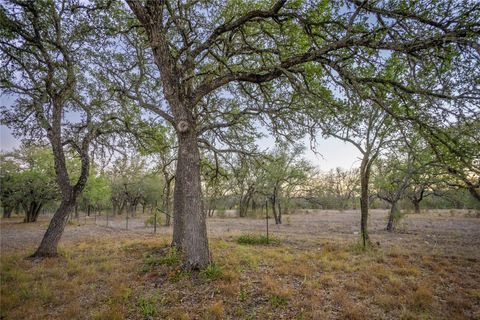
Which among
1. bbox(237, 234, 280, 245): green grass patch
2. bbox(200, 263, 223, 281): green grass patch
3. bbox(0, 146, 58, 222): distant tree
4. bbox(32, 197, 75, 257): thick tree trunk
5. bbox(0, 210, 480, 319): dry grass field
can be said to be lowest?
bbox(237, 234, 280, 245): green grass patch

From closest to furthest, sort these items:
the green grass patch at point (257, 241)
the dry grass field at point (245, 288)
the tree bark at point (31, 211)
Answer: the dry grass field at point (245, 288) → the green grass patch at point (257, 241) → the tree bark at point (31, 211)

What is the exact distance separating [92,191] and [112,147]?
850 inches

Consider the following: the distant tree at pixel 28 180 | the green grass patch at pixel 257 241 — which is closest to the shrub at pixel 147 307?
the green grass patch at pixel 257 241

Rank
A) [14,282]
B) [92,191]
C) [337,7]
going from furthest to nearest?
[92,191]
[14,282]
[337,7]

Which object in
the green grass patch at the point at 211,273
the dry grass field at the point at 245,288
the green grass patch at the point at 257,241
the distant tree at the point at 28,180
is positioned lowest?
the green grass patch at the point at 257,241

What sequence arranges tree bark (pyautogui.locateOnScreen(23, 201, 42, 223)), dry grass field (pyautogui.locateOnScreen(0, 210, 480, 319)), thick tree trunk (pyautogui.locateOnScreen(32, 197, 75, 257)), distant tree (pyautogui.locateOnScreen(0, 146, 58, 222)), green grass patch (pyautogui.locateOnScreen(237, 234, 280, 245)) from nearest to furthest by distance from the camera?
dry grass field (pyautogui.locateOnScreen(0, 210, 480, 319)), thick tree trunk (pyautogui.locateOnScreen(32, 197, 75, 257)), green grass patch (pyautogui.locateOnScreen(237, 234, 280, 245)), distant tree (pyautogui.locateOnScreen(0, 146, 58, 222)), tree bark (pyautogui.locateOnScreen(23, 201, 42, 223))

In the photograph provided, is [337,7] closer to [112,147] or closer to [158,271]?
[158,271]

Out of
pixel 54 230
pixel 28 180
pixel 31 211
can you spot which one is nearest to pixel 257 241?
pixel 54 230

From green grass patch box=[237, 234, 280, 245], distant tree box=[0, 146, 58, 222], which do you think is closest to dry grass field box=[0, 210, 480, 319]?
green grass patch box=[237, 234, 280, 245]

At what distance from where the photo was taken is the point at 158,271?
20.4ft

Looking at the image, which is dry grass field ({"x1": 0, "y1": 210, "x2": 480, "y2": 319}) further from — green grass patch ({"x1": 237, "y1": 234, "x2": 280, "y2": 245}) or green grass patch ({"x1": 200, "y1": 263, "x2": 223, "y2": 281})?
green grass patch ({"x1": 237, "y1": 234, "x2": 280, "y2": 245})

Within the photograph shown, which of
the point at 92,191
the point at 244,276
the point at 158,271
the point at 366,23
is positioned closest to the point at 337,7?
the point at 366,23

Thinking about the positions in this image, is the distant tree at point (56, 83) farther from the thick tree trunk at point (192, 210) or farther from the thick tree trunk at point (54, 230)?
the thick tree trunk at point (192, 210)

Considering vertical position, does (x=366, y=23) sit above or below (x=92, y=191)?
above
